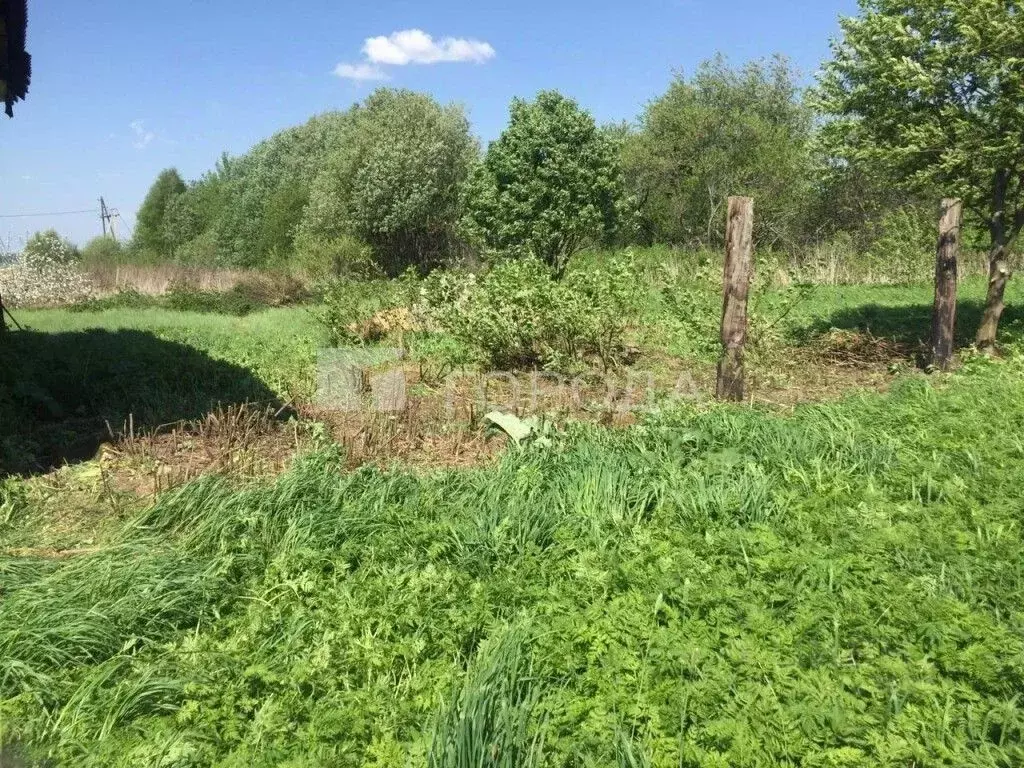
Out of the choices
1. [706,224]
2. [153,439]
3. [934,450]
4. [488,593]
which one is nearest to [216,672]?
[488,593]

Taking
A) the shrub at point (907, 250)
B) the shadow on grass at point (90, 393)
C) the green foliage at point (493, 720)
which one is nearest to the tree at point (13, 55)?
the shadow on grass at point (90, 393)

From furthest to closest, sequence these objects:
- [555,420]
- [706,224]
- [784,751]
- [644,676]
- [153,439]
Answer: [706,224] → [555,420] → [153,439] → [644,676] → [784,751]

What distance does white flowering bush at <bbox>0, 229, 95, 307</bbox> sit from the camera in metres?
19.7

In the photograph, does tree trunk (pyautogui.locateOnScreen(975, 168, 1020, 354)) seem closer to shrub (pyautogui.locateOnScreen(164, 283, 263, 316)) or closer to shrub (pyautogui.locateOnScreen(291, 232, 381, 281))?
shrub (pyautogui.locateOnScreen(164, 283, 263, 316))

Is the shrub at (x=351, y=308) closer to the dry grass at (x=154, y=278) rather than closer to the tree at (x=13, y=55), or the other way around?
the tree at (x=13, y=55)

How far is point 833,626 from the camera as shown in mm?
3248

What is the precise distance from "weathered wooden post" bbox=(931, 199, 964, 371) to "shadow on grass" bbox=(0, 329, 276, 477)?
8.32m

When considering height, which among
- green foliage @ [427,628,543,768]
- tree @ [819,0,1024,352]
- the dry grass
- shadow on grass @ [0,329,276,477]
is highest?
tree @ [819,0,1024,352]

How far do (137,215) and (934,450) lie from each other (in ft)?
213

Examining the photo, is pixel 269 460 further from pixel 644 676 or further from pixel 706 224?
pixel 706 224

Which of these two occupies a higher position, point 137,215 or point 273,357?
point 137,215

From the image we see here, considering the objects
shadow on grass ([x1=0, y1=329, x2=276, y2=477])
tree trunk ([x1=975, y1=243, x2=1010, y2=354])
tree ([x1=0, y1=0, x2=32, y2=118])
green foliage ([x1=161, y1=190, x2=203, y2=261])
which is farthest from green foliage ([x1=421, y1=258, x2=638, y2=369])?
green foliage ([x1=161, y1=190, x2=203, y2=261])

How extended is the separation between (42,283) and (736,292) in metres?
19.9

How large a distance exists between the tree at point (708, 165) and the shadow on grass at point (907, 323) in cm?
1034
